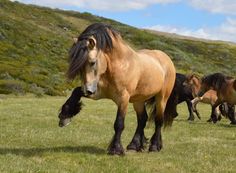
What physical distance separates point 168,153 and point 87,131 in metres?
4.61

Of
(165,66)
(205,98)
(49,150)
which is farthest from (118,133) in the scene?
(205,98)

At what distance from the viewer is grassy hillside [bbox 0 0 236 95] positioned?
149 feet

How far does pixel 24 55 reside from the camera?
62.4 metres

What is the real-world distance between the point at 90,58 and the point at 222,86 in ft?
42.0

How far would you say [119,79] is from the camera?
10.1 meters

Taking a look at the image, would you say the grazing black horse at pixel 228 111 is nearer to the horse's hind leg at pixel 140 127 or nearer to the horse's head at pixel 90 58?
the horse's hind leg at pixel 140 127

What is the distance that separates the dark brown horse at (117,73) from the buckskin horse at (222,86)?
969 centimetres

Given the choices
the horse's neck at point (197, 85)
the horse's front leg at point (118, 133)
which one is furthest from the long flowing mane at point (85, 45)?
the horse's neck at point (197, 85)

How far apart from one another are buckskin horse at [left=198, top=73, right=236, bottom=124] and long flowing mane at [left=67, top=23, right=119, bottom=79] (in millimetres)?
11609

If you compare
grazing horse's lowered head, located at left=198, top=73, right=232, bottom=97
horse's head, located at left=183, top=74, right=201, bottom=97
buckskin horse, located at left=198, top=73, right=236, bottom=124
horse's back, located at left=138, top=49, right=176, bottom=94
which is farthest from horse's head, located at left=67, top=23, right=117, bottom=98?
horse's head, located at left=183, top=74, right=201, bottom=97

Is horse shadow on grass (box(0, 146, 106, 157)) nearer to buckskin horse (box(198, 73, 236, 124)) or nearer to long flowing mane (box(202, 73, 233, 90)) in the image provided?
buckskin horse (box(198, 73, 236, 124))

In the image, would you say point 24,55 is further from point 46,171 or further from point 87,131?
point 46,171

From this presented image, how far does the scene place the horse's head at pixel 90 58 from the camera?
9375 millimetres

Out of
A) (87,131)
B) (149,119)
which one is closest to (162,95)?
(149,119)
